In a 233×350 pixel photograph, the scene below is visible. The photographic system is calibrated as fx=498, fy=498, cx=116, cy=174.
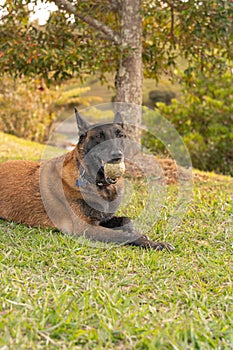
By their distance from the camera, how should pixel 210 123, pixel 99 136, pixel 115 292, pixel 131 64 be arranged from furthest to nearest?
pixel 210 123, pixel 131 64, pixel 99 136, pixel 115 292

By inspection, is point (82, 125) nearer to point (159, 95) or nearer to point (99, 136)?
point (99, 136)

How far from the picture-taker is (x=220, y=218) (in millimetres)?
4805

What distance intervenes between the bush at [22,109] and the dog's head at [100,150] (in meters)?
10.1

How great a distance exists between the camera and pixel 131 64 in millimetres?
6773

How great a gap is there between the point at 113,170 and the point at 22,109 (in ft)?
35.5

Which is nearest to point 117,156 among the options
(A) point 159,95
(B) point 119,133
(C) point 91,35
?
(B) point 119,133

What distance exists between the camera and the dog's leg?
3.90m

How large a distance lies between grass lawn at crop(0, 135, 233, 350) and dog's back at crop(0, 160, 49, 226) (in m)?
0.13

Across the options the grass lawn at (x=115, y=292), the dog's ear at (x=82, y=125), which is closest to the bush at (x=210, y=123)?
the grass lawn at (x=115, y=292)

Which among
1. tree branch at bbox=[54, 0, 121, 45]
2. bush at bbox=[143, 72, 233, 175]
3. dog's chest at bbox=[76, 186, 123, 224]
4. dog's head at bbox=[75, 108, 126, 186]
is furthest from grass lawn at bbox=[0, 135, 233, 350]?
bush at bbox=[143, 72, 233, 175]

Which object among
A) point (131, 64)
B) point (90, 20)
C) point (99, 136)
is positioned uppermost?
point (90, 20)

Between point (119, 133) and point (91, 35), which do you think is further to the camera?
point (91, 35)

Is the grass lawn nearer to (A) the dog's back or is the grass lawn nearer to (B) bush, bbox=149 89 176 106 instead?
(A) the dog's back

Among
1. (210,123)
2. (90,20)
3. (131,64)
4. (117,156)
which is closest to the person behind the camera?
(117,156)
